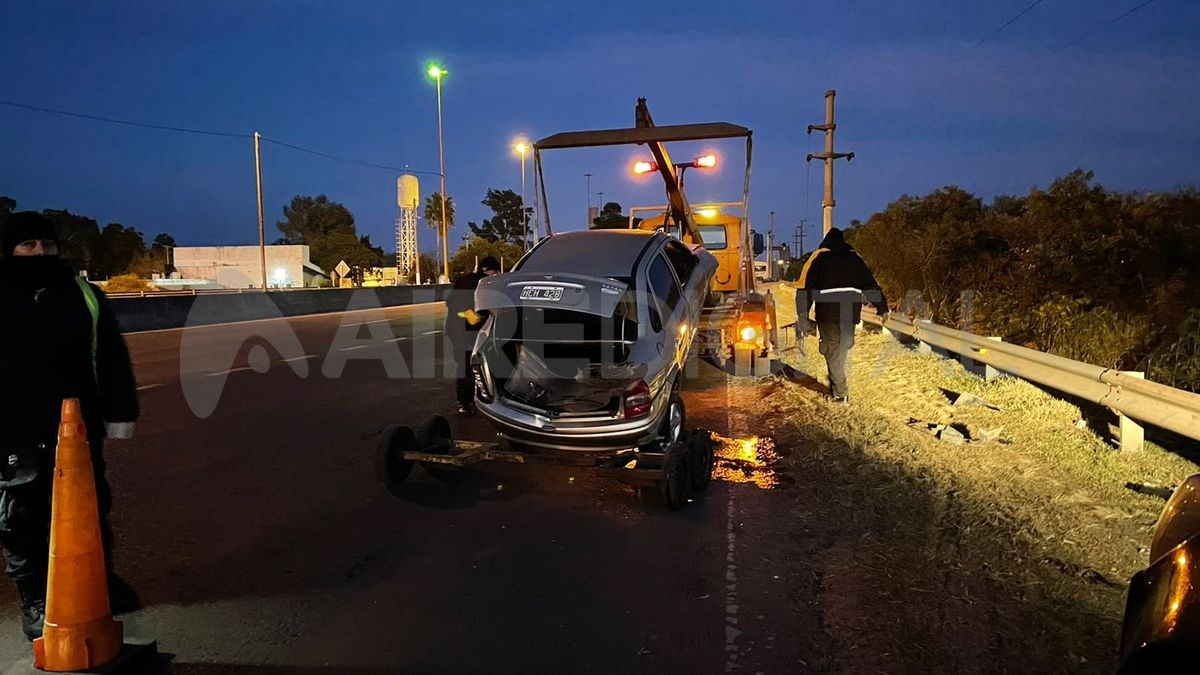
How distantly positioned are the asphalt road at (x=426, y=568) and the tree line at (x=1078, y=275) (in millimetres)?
7583

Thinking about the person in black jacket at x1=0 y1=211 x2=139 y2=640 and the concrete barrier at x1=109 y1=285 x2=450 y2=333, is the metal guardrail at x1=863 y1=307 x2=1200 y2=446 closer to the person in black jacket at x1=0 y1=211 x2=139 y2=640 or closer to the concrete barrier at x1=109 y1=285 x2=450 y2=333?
the person in black jacket at x1=0 y1=211 x2=139 y2=640

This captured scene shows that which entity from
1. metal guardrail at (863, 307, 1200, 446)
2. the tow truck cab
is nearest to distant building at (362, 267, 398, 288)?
the tow truck cab

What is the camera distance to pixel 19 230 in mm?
3549

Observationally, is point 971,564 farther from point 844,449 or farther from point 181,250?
point 181,250

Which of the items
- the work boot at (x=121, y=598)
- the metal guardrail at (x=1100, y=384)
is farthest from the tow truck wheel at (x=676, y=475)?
the metal guardrail at (x=1100, y=384)

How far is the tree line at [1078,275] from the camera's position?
1226 centimetres

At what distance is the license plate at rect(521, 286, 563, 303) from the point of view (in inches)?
235

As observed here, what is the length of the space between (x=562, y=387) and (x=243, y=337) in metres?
14.7

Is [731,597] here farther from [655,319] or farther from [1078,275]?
[1078,275]

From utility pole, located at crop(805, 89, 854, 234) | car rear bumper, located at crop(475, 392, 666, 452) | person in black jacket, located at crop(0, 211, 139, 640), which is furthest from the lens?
utility pole, located at crop(805, 89, 854, 234)

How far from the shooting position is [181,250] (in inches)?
3250

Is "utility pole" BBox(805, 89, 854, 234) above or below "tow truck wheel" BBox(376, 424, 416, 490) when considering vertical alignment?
above

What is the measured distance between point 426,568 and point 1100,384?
18.9ft

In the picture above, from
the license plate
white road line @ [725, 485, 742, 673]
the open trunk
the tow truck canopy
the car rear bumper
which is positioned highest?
the tow truck canopy
